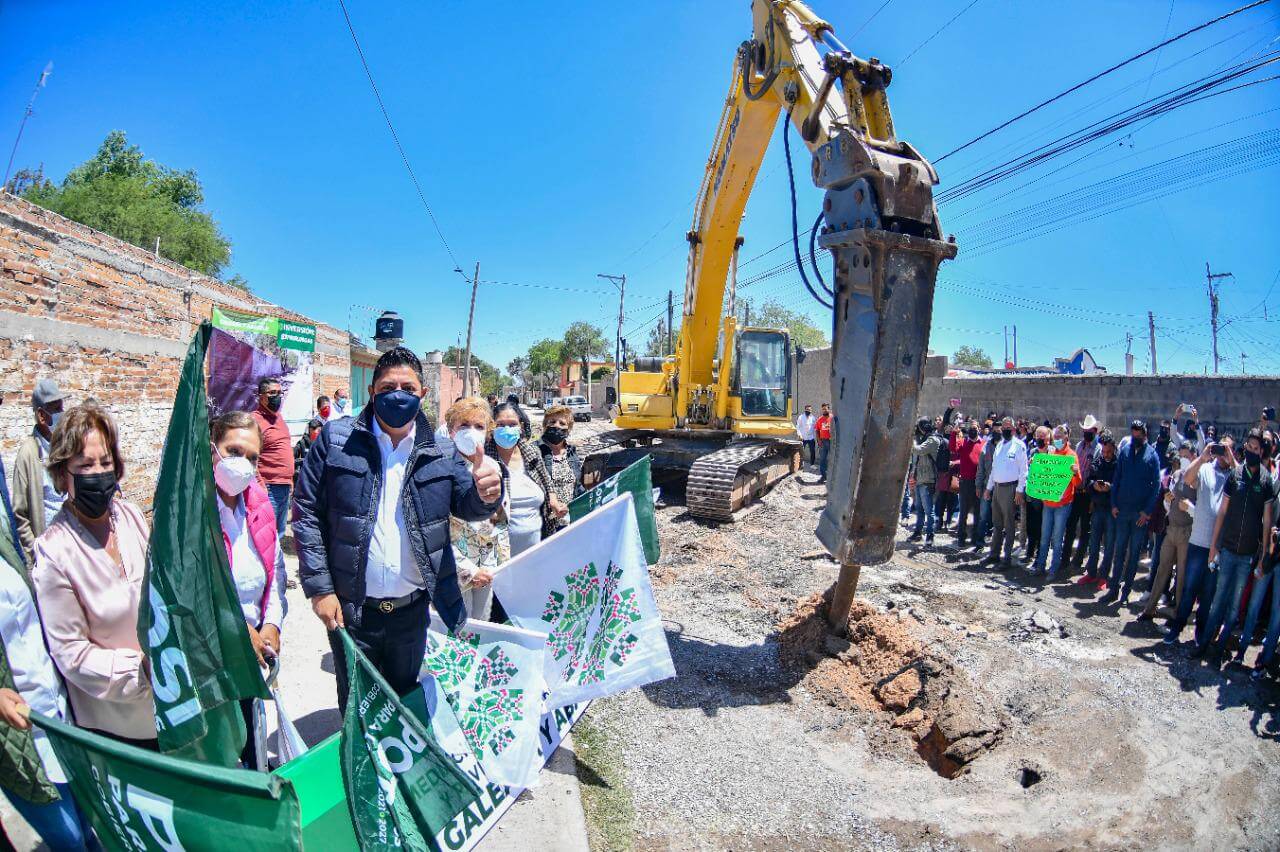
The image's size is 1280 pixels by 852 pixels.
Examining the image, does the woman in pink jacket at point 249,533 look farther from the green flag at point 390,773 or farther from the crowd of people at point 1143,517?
the crowd of people at point 1143,517

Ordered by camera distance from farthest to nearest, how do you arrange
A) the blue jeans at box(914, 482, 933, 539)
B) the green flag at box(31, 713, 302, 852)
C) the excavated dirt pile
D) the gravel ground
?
the blue jeans at box(914, 482, 933, 539) < the excavated dirt pile < the gravel ground < the green flag at box(31, 713, 302, 852)

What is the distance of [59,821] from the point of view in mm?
2135

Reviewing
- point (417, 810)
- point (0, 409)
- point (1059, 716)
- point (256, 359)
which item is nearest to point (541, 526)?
A: point (417, 810)

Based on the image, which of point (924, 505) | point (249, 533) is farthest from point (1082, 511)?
point (249, 533)

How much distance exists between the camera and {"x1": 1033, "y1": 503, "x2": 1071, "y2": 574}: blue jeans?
25.8 ft

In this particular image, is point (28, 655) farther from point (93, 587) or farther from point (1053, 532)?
point (1053, 532)

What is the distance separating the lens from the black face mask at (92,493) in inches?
87.9

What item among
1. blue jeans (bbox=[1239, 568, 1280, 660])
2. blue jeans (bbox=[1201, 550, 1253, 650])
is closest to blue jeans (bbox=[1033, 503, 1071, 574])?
blue jeans (bbox=[1201, 550, 1253, 650])

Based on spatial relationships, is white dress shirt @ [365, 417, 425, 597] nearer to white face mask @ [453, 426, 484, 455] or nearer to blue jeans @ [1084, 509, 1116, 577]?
white face mask @ [453, 426, 484, 455]

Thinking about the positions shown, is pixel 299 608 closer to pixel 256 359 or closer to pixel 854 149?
pixel 256 359

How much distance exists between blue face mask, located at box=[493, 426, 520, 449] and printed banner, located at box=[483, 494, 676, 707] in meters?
0.87

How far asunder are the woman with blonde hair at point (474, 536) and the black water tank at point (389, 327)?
13516 millimetres

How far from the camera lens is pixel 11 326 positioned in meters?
5.69

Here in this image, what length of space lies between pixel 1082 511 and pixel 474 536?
25.0 ft
